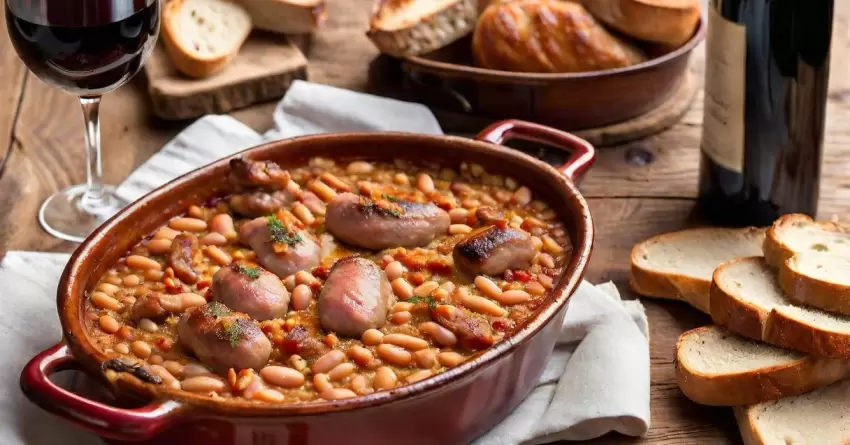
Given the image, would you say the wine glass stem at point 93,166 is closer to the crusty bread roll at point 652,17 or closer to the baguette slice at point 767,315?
the crusty bread roll at point 652,17

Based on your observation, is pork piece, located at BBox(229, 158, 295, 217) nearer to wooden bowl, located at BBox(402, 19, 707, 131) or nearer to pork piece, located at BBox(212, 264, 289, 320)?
pork piece, located at BBox(212, 264, 289, 320)

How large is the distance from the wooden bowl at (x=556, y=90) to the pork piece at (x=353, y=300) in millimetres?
1117

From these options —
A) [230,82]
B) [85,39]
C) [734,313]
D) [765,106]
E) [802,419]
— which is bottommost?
[802,419]

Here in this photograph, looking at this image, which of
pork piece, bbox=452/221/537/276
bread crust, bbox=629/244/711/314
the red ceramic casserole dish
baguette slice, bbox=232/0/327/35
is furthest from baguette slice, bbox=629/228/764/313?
baguette slice, bbox=232/0/327/35

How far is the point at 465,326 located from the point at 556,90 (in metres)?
1.25

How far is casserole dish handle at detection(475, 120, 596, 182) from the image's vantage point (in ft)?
8.99

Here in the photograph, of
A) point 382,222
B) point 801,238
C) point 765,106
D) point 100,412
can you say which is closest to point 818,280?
point 801,238

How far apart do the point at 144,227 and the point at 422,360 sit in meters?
0.79

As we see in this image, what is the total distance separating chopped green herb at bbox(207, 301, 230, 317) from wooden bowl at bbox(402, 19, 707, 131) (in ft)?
4.36

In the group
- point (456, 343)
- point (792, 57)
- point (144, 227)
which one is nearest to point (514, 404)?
point (456, 343)

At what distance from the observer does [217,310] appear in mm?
2193

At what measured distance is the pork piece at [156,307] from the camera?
230 centimetres

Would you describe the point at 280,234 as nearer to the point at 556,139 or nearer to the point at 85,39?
the point at 85,39

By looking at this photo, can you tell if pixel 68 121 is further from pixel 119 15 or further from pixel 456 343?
pixel 456 343
